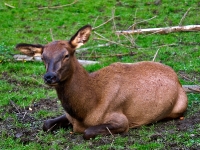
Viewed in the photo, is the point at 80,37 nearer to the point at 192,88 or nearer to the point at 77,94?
the point at 77,94

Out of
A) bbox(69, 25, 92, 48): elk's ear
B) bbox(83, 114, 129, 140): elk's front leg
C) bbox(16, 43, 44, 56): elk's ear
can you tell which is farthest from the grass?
bbox(69, 25, 92, 48): elk's ear

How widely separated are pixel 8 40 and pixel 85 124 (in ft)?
30.0

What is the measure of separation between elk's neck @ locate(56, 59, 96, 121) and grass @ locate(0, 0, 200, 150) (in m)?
0.43

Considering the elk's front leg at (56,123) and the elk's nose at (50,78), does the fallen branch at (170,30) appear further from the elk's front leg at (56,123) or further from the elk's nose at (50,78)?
the elk's nose at (50,78)

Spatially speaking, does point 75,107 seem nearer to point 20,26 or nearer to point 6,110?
point 6,110

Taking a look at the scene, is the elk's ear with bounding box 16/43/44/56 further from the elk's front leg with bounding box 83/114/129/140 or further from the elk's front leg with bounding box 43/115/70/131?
the elk's front leg with bounding box 83/114/129/140

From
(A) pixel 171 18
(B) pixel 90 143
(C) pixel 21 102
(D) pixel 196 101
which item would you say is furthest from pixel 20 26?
(B) pixel 90 143

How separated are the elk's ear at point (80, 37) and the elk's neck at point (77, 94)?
0.35 metres

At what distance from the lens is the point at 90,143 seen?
8219 millimetres

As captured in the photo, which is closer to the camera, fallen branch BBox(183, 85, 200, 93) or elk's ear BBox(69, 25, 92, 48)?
elk's ear BBox(69, 25, 92, 48)

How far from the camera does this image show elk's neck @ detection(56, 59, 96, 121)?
8.66m

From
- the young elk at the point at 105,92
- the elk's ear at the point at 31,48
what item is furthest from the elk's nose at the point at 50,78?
→ the elk's ear at the point at 31,48

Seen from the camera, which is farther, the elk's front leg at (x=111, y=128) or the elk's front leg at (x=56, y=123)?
the elk's front leg at (x=56, y=123)

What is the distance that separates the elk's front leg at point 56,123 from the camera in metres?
9.11
